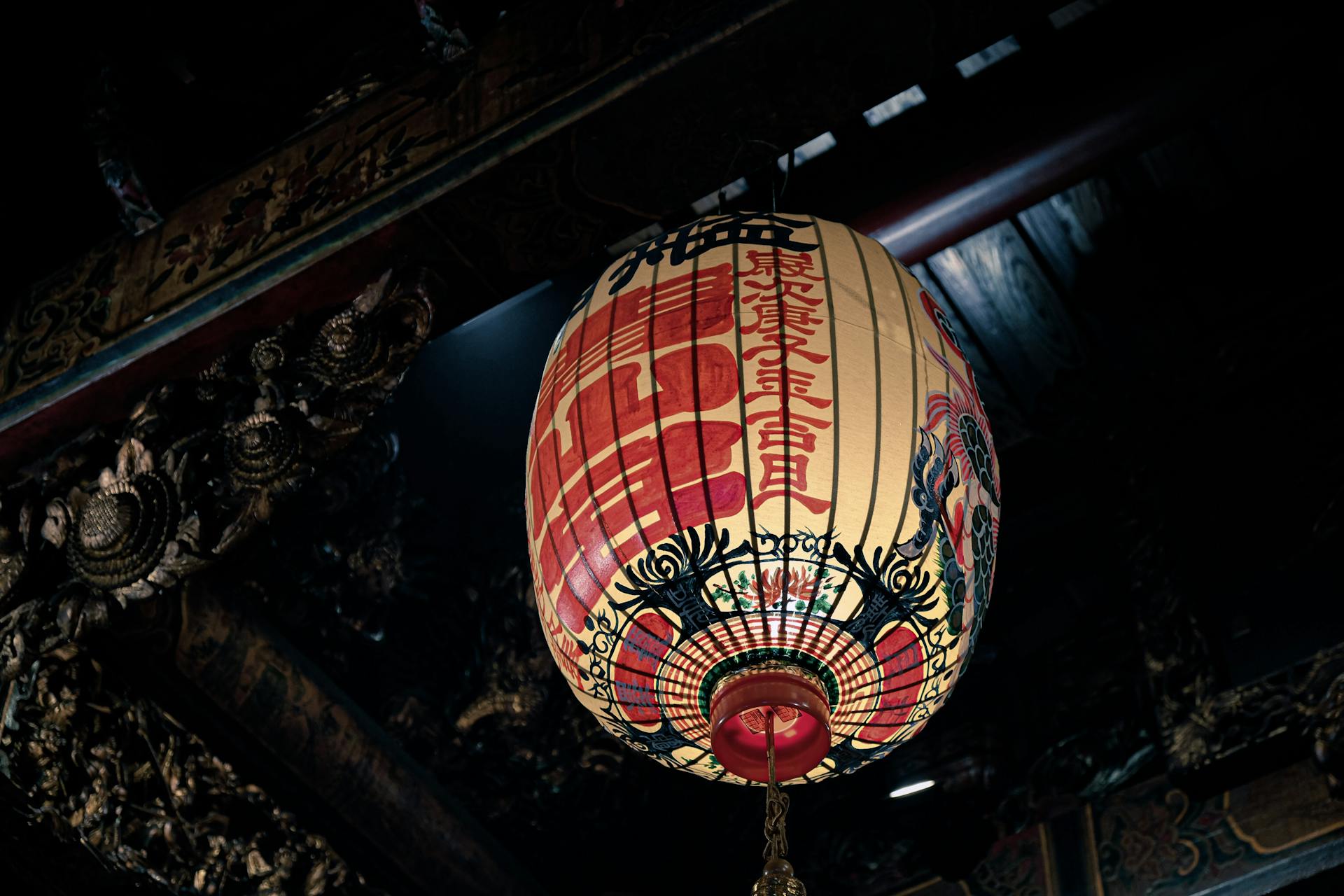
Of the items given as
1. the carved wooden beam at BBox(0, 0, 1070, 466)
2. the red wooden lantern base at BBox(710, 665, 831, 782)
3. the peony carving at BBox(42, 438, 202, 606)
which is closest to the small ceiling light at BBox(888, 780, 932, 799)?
the red wooden lantern base at BBox(710, 665, 831, 782)

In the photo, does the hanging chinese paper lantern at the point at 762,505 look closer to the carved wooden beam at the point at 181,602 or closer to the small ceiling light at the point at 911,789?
the carved wooden beam at the point at 181,602

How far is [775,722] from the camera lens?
202cm

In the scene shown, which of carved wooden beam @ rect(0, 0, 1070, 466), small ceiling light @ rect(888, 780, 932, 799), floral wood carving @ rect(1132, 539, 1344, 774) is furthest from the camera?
small ceiling light @ rect(888, 780, 932, 799)

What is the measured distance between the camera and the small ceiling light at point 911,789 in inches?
129

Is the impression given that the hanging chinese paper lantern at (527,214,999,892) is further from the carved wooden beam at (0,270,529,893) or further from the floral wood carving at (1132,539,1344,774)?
the floral wood carving at (1132,539,1344,774)

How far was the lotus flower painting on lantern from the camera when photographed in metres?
1.81

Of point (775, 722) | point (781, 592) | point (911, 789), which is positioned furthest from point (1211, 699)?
point (781, 592)

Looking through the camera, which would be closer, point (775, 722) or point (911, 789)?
point (775, 722)

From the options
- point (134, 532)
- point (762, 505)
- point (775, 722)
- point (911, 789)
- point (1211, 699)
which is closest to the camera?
point (762, 505)

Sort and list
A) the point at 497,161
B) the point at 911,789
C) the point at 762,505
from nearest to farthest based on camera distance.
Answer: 1. the point at 762,505
2. the point at 497,161
3. the point at 911,789

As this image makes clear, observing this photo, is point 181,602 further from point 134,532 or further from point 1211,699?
point 1211,699

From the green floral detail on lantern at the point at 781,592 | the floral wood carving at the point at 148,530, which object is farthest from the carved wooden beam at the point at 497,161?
the green floral detail on lantern at the point at 781,592

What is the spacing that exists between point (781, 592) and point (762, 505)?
13cm

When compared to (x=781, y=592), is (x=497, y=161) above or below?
above
